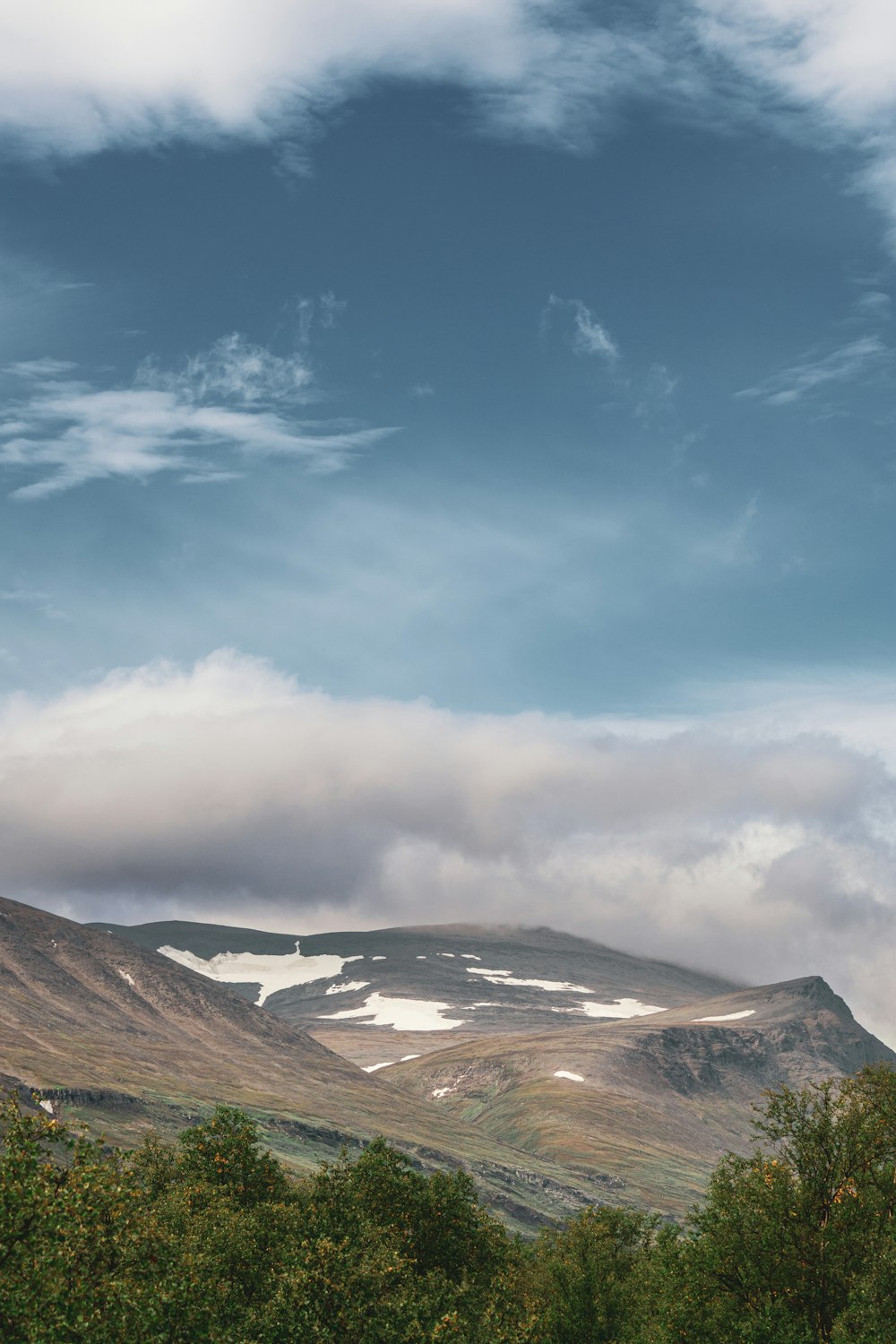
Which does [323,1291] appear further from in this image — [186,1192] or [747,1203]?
[186,1192]

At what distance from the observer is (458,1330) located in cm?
5097

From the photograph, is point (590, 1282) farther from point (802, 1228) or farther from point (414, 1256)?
point (802, 1228)

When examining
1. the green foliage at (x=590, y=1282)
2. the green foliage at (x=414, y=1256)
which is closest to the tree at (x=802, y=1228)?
the green foliage at (x=414, y=1256)

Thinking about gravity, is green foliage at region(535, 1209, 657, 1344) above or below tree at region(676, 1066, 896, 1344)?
below

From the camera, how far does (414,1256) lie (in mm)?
69562

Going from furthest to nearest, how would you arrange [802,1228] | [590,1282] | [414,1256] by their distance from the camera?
1. [590,1282]
2. [414,1256]
3. [802,1228]

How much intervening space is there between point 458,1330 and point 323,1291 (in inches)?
254

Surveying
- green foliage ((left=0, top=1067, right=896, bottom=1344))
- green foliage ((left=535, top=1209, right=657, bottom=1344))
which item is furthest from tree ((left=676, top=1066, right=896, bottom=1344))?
green foliage ((left=535, top=1209, right=657, bottom=1344))

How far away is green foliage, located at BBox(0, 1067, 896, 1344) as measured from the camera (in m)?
36.8

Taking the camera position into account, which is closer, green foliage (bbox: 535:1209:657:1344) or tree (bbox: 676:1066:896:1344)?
tree (bbox: 676:1066:896:1344)

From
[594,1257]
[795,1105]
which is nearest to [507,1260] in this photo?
[594,1257]

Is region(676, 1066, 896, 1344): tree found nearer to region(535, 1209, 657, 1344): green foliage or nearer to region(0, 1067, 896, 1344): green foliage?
region(0, 1067, 896, 1344): green foliage

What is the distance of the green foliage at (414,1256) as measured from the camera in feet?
121

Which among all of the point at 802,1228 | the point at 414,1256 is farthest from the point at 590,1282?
the point at 802,1228
